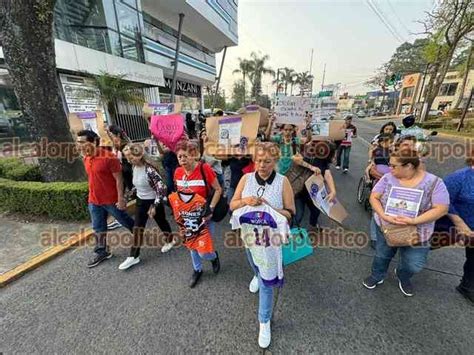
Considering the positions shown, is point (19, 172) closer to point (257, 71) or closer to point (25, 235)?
point (25, 235)

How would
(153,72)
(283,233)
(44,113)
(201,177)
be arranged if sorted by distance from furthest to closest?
(153,72)
(44,113)
(201,177)
(283,233)

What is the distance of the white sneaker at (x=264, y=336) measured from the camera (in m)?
1.89

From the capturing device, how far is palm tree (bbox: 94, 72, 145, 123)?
8.38 metres

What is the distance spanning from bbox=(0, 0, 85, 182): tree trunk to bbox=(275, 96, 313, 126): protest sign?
412 cm

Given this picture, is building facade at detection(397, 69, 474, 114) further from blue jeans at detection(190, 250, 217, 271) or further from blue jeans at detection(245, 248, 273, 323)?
blue jeans at detection(245, 248, 273, 323)

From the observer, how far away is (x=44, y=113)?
409cm

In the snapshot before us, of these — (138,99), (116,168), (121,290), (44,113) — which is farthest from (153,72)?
(121,290)

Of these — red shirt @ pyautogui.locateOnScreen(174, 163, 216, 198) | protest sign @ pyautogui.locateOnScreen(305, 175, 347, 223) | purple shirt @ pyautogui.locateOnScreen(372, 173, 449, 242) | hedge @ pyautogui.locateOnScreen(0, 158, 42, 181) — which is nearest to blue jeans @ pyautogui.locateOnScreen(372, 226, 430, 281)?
purple shirt @ pyautogui.locateOnScreen(372, 173, 449, 242)

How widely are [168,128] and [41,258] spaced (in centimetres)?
251

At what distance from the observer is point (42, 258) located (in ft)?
10.1

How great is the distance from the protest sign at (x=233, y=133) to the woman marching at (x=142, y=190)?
85 centimetres

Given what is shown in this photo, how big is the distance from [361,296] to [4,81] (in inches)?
527

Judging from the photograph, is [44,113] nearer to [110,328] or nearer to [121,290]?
[121,290]

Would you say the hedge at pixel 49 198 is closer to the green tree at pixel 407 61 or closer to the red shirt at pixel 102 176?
the red shirt at pixel 102 176
